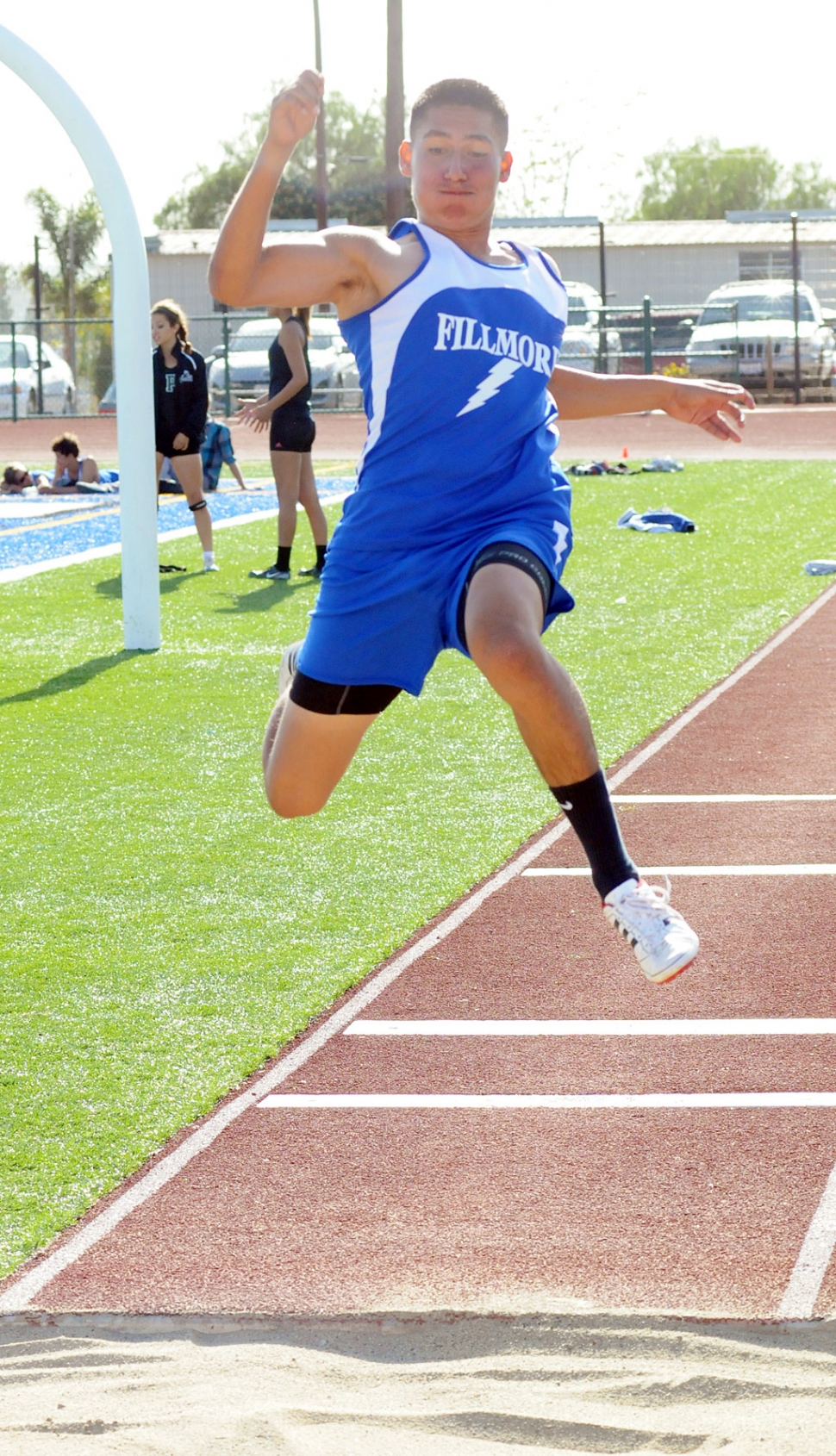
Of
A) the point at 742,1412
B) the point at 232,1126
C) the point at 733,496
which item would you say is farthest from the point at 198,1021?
the point at 733,496

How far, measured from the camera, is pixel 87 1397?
11.0ft

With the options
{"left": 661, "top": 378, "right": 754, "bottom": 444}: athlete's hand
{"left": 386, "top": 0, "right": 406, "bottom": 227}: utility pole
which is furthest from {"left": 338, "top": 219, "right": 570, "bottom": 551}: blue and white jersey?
{"left": 386, "top": 0, "right": 406, "bottom": 227}: utility pole

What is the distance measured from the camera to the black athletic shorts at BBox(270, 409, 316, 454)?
13.3m

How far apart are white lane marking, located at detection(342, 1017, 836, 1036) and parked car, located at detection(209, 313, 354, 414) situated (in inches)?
1230

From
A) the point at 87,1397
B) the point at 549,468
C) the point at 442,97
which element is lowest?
the point at 87,1397

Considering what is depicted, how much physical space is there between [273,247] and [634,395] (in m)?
1.28

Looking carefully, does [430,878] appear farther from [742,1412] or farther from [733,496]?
[733,496]

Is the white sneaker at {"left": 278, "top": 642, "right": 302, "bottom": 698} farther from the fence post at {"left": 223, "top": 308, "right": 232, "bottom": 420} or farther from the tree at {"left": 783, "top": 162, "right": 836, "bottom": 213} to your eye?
the tree at {"left": 783, "top": 162, "right": 836, "bottom": 213}

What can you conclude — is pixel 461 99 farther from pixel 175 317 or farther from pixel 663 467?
pixel 663 467

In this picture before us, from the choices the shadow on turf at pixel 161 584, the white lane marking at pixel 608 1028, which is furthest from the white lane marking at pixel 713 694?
the shadow on turf at pixel 161 584

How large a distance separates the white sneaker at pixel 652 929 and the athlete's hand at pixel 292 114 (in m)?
1.80

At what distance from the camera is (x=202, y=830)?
727 centimetres

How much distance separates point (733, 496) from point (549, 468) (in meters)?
16.5

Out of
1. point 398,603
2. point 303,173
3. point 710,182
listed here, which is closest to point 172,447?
point 398,603
